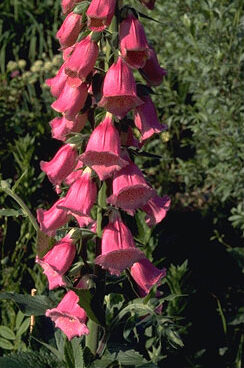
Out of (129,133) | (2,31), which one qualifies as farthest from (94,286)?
(2,31)

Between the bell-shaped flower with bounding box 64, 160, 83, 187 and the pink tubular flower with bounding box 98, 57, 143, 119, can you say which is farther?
the bell-shaped flower with bounding box 64, 160, 83, 187

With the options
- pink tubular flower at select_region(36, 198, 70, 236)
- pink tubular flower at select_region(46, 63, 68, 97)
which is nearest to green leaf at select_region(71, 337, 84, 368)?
pink tubular flower at select_region(36, 198, 70, 236)

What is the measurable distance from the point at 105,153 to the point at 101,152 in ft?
0.06

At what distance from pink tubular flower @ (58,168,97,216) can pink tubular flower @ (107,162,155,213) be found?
0.05 metres

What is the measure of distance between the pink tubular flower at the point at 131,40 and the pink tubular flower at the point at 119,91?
26mm

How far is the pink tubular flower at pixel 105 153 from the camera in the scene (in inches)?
61.2

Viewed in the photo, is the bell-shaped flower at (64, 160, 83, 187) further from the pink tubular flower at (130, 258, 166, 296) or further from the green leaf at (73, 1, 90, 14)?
the green leaf at (73, 1, 90, 14)

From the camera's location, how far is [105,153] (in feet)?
5.09

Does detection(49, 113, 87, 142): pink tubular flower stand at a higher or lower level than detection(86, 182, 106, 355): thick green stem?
higher

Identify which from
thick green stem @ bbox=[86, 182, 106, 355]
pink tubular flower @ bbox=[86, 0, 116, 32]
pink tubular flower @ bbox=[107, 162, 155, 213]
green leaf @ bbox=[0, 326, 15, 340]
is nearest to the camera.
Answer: pink tubular flower @ bbox=[86, 0, 116, 32]

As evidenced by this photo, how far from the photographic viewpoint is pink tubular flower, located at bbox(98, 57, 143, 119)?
1509mm

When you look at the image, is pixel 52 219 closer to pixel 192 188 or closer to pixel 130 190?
pixel 130 190

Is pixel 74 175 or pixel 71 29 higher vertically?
pixel 71 29

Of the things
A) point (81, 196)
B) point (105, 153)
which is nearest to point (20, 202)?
point (81, 196)
